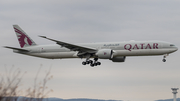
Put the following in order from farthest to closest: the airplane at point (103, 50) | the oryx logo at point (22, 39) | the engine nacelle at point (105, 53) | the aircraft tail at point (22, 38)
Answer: the oryx logo at point (22, 39)
the aircraft tail at point (22, 38)
the airplane at point (103, 50)
the engine nacelle at point (105, 53)

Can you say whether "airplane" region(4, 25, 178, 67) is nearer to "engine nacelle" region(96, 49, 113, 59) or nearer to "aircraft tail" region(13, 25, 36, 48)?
"engine nacelle" region(96, 49, 113, 59)

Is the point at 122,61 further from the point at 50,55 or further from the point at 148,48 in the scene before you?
the point at 50,55

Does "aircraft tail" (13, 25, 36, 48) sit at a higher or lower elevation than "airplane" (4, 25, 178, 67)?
higher

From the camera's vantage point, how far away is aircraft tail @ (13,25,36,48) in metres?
64.4

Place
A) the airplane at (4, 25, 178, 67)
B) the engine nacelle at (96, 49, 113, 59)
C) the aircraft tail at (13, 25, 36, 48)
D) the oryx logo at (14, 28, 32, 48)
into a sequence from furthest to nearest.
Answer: the oryx logo at (14, 28, 32, 48)
the aircraft tail at (13, 25, 36, 48)
the airplane at (4, 25, 178, 67)
the engine nacelle at (96, 49, 113, 59)

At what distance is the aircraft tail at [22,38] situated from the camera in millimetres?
64356

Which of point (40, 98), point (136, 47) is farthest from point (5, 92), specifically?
point (136, 47)

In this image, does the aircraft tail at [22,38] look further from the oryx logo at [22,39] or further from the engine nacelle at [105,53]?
the engine nacelle at [105,53]

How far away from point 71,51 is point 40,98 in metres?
48.1

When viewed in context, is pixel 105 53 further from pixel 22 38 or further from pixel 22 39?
pixel 22 38

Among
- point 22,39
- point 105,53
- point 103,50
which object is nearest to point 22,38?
point 22,39

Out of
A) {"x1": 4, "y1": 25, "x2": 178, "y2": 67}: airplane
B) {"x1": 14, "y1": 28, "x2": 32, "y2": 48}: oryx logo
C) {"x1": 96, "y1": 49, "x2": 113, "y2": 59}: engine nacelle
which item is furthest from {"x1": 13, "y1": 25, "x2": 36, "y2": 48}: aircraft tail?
{"x1": 96, "y1": 49, "x2": 113, "y2": 59}: engine nacelle

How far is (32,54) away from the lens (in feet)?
203

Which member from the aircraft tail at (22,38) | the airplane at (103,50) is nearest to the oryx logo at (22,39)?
the aircraft tail at (22,38)
